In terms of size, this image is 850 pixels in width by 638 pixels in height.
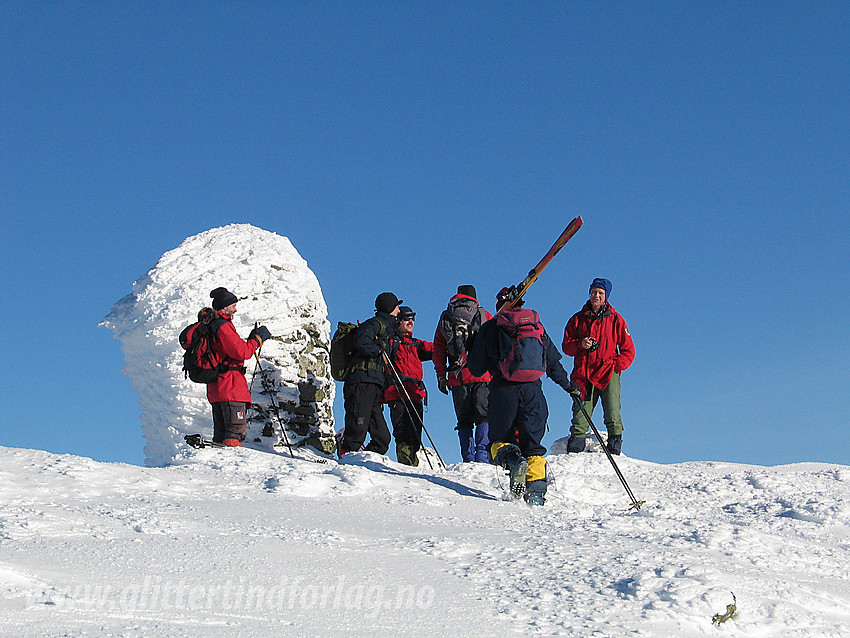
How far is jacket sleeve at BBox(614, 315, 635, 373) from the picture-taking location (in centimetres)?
945

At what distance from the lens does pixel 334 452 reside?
36.0 feet

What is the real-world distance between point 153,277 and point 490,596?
8452 millimetres

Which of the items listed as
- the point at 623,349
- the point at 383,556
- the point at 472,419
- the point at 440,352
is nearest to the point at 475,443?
the point at 472,419

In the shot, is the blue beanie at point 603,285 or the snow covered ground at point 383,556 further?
the blue beanie at point 603,285

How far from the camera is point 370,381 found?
8914 millimetres

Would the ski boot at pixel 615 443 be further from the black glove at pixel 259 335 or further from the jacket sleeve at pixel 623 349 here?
the black glove at pixel 259 335

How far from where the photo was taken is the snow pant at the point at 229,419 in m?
8.58

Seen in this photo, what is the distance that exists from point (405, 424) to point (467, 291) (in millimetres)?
1786

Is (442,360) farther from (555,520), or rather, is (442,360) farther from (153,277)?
(153,277)

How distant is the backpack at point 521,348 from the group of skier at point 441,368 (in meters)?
0.09

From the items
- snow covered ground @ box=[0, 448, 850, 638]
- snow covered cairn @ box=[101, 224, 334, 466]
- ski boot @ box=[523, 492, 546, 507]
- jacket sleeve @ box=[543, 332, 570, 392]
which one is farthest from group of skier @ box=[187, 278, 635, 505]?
snow covered cairn @ box=[101, 224, 334, 466]

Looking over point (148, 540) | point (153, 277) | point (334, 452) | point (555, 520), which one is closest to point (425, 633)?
point (148, 540)

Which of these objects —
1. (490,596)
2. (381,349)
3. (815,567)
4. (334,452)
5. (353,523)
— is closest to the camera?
(490,596)

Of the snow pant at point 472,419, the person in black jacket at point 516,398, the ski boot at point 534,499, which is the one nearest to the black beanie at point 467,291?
the snow pant at point 472,419
